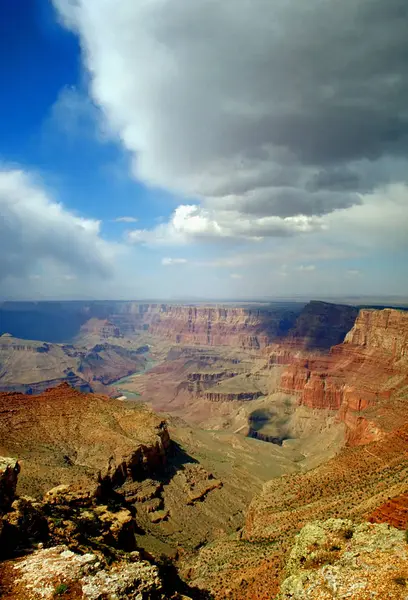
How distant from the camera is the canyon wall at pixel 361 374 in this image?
85250mm

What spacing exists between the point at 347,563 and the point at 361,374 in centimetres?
9988

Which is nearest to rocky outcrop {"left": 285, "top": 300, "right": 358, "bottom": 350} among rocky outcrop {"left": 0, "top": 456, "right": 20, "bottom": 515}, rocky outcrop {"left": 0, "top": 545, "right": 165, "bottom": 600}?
rocky outcrop {"left": 0, "top": 456, "right": 20, "bottom": 515}

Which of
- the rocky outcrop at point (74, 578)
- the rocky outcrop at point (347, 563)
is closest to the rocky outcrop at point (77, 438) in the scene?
the rocky outcrop at point (74, 578)

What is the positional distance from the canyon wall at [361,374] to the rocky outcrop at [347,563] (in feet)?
148

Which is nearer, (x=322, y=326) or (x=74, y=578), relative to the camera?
(x=74, y=578)

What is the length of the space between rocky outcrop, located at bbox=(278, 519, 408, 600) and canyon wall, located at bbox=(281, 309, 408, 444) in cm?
4500

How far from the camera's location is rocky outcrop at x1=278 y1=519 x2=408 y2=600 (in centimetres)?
1697

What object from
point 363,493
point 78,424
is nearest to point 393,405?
point 363,493

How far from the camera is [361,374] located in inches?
4375

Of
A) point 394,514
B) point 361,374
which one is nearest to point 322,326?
point 361,374

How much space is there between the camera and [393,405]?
6938 cm

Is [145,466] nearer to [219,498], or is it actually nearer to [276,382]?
[219,498]

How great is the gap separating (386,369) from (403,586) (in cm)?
9680

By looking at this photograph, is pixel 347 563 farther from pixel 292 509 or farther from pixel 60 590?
pixel 292 509
